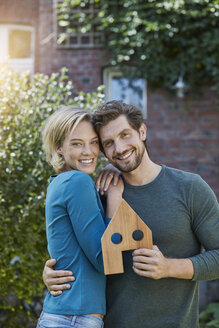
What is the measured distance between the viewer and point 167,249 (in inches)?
82.4

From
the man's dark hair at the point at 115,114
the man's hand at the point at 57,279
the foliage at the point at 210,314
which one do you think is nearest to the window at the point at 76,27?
the foliage at the point at 210,314

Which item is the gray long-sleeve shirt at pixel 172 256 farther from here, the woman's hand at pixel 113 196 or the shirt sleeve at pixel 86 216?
the shirt sleeve at pixel 86 216

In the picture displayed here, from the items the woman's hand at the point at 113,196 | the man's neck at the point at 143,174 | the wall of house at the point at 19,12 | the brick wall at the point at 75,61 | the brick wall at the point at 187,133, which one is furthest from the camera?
the wall of house at the point at 19,12

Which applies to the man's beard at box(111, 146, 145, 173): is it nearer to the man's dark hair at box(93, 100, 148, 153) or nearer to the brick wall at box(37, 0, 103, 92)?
the man's dark hair at box(93, 100, 148, 153)

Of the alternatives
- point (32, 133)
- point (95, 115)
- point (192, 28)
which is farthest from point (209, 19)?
point (95, 115)

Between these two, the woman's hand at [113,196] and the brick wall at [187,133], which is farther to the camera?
the brick wall at [187,133]

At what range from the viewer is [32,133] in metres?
3.91

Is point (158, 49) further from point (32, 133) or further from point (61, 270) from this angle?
point (61, 270)

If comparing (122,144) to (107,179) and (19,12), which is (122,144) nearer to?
(107,179)

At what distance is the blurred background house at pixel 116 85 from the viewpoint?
6.66m

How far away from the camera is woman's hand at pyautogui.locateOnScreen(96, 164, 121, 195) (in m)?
2.31

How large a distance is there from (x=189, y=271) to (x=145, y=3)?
545 centimetres

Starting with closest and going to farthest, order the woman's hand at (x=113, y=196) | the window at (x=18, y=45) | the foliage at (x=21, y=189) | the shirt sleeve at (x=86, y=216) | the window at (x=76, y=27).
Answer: the shirt sleeve at (x=86, y=216) < the woman's hand at (x=113, y=196) < the foliage at (x=21, y=189) < the window at (x=76, y=27) < the window at (x=18, y=45)

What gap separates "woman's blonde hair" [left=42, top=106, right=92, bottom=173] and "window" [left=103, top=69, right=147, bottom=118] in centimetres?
477
